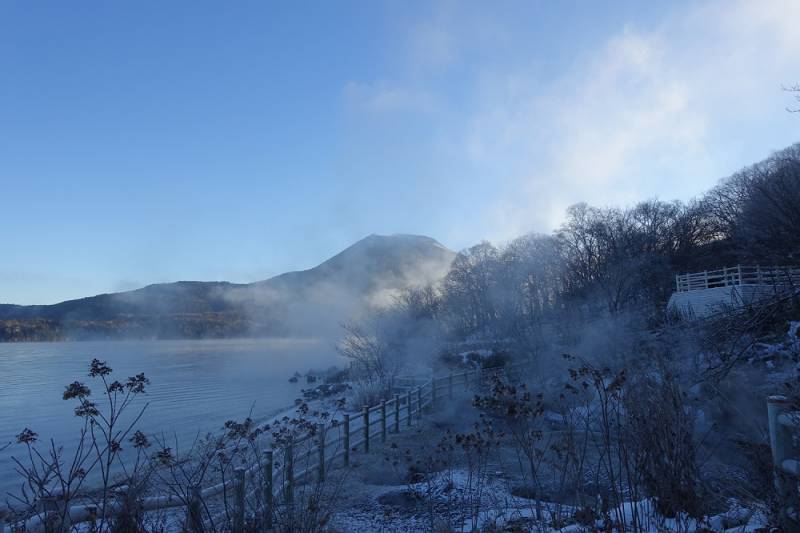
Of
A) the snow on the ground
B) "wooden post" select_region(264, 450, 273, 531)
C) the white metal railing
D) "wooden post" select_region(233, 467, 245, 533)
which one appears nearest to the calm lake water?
the snow on the ground

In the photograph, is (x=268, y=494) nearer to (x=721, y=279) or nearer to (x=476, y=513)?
(x=476, y=513)

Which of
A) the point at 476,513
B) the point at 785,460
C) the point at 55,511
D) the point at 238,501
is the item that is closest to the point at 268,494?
the point at 238,501

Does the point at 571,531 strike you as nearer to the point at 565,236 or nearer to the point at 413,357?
the point at 413,357

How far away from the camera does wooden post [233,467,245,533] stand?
11.0 ft

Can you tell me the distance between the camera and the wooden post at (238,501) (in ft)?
11.0

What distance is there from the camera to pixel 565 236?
38.9m

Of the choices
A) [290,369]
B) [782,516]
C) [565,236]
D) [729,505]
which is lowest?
[290,369]

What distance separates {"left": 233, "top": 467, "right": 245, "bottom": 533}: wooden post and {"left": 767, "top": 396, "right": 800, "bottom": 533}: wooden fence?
10.9ft

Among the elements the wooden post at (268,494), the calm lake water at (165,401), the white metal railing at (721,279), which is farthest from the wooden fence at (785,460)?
the white metal railing at (721,279)

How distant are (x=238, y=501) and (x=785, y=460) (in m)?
3.64

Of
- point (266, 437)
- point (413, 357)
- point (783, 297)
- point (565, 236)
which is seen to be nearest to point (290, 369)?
point (413, 357)

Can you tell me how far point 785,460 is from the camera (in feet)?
9.91

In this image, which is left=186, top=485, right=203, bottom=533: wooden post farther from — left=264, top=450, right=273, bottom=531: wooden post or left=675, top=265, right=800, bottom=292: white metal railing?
left=675, top=265, right=800, bottom=292: white metal railing

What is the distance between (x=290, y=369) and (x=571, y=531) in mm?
37652
